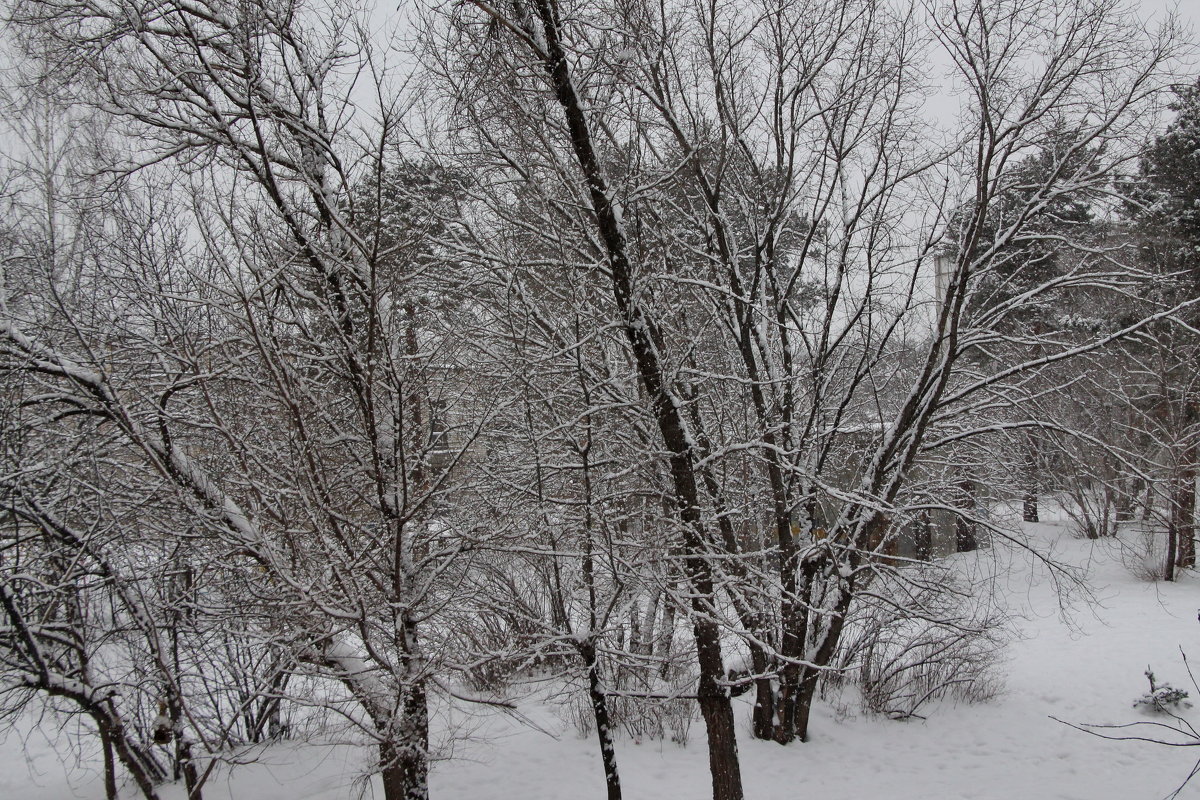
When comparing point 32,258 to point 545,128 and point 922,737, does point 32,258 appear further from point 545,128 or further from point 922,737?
point 922,737

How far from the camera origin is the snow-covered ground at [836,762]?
7.88 metres

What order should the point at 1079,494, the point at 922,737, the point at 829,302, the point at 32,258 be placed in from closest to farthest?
the point at 32,258 → the point at 829,302 → the point at 922,737 → the point at 1079,494

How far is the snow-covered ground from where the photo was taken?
788 centimetres

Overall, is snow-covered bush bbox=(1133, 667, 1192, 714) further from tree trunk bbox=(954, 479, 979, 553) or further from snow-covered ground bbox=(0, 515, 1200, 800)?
tree trunk bbox=(954, 479, 979, 553)

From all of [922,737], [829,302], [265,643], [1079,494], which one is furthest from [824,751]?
[1079,494]

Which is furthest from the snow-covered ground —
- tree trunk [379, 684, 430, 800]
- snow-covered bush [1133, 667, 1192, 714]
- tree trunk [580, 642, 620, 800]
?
tree trunk [379, 684, 430, 800]

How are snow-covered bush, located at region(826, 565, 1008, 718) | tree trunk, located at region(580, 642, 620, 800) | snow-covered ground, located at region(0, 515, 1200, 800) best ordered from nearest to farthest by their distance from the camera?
tree trunk, located at region(580, 642, 620, 800)
snow-covered ground, located at region(0, 515, 1200, 800)
snow-covered bush, located at region(826, 565, 1008, 718)

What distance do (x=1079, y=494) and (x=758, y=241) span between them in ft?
39.3

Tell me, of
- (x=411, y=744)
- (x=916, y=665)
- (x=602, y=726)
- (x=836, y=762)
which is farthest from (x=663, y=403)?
(x=916, y=665)

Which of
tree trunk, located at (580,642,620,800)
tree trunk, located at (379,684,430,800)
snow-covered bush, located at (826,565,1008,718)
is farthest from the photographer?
snow-covered bush, located at (826,565,1008,718)

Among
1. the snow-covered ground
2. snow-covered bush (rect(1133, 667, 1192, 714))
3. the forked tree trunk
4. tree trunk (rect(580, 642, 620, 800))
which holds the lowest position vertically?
the snow-covered ground

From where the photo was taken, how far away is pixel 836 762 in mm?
8516

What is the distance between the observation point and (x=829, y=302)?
28.1ft

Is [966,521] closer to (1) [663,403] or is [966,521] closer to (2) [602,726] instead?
(1) [663,403]
